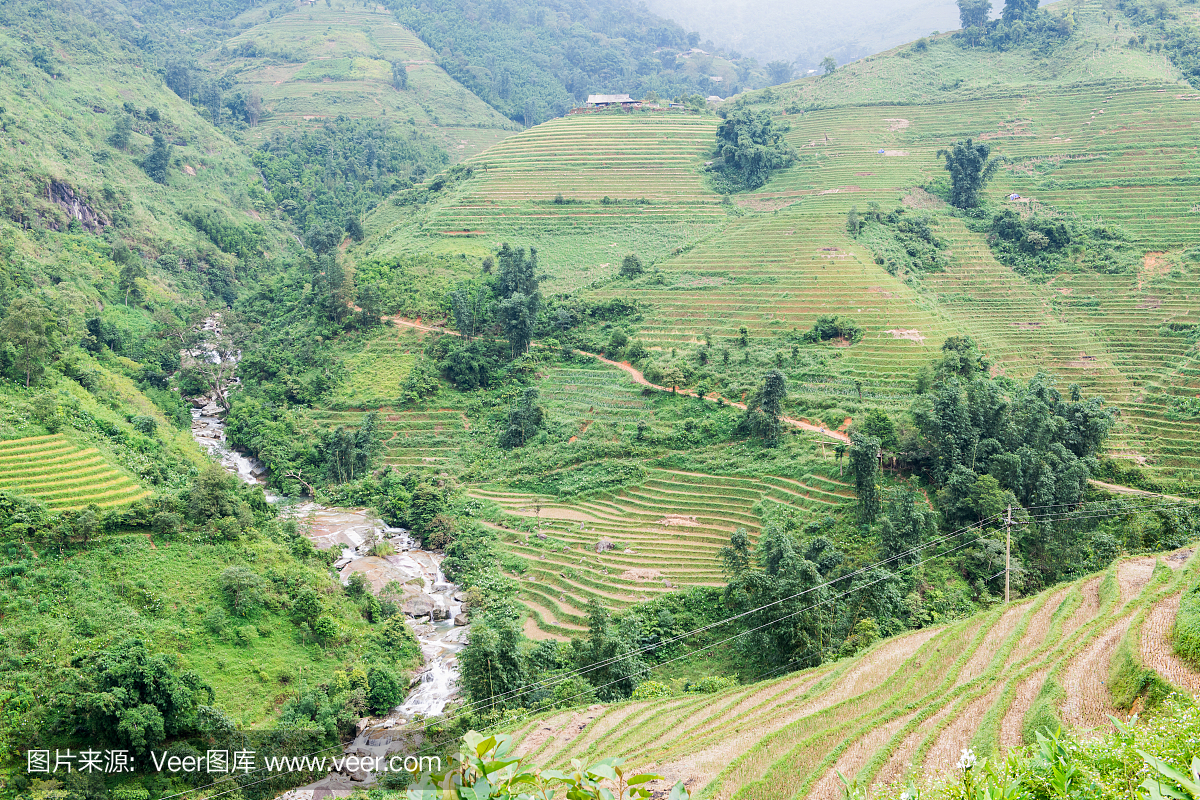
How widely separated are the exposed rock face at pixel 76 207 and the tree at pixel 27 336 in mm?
21035

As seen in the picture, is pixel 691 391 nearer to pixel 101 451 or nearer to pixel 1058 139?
pixel 101 451

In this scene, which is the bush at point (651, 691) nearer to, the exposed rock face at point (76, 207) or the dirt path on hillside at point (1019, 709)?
the dirt path on hillside at point (1019, 709)

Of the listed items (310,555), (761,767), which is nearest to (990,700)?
(761,767)

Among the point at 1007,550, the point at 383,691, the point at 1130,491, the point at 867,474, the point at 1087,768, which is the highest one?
the point at 1087,768

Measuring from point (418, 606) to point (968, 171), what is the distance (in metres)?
39.4

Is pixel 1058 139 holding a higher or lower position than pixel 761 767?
higher

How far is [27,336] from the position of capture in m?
25.7

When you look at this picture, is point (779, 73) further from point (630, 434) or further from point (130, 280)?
point (630, 434)

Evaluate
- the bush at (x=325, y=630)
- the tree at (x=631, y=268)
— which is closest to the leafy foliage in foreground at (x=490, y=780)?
the bush at (x=325, y=630)

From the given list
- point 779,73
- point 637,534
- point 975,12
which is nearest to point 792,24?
point 779,73

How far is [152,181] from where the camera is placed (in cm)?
5425

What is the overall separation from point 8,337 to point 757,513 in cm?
2514

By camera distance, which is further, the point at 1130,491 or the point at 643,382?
A: the point at 643,382

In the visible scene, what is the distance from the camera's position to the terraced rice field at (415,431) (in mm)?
33594
